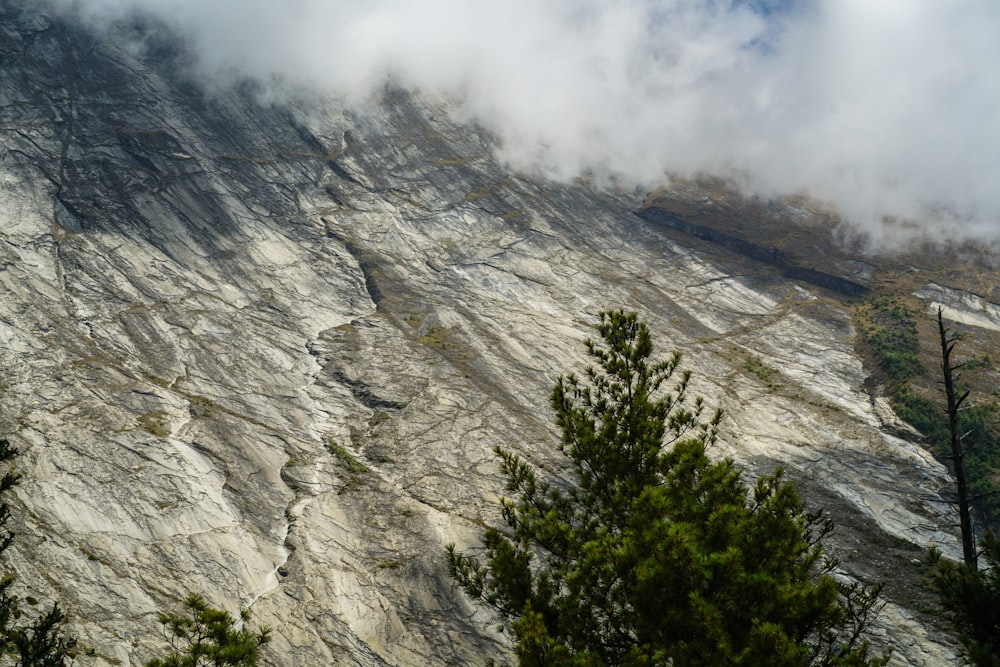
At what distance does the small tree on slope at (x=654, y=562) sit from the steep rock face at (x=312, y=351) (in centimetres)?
2162

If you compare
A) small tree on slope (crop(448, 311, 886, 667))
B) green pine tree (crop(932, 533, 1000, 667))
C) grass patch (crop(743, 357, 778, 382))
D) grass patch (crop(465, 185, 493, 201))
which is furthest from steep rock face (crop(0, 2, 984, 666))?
green pine tree (crop(932, 533, 1000, 667))

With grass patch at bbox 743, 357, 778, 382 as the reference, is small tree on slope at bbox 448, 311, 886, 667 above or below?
below

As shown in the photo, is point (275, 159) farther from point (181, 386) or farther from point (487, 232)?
point (181, 386)

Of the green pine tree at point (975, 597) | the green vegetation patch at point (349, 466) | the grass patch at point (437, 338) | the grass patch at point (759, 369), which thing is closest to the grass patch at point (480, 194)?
the grass patch at point (437, 338)

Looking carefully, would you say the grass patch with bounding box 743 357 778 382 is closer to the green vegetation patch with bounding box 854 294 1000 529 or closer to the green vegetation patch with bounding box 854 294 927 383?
the green vegetation patch with bounding box 854 294 1000 529

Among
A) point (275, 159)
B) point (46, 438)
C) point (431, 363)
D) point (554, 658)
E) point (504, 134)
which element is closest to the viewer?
point (554, 658)

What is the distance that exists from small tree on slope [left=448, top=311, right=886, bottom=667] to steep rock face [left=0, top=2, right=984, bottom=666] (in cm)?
2162

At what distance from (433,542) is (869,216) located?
326 feet

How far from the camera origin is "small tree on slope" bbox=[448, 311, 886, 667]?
37.7ft

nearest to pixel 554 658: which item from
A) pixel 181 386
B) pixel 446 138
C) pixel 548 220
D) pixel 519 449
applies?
pixel 519 449

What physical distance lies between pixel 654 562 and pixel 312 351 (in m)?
51.0

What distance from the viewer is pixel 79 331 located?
49656 millimetres

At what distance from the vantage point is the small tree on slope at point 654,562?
1149 centimetres

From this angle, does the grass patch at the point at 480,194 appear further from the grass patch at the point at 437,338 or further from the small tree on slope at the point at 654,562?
the small tree on slope at the point at 654,562
